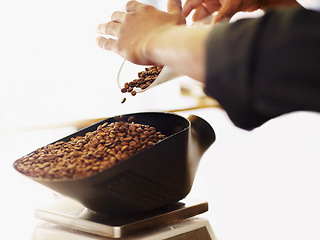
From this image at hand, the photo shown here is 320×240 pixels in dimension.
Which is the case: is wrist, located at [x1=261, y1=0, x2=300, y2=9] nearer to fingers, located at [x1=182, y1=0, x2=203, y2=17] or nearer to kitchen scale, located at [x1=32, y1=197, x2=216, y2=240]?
fingers, located at [x1=182, y1=0, x2=203, y2=17]

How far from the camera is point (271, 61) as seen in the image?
0.59m

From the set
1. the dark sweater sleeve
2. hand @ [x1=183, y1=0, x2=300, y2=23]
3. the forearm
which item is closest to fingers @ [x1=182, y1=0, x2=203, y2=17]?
hand @ [x1=183, y1=0, x2=300, y2=23]

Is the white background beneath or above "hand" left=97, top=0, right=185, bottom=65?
beneath

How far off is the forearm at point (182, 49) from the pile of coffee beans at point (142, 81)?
327 mm

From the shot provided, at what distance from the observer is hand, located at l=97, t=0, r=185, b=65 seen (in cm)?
78

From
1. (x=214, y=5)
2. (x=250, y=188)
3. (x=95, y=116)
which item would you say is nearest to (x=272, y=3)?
(x=214, y=5)

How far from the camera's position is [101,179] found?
855mm

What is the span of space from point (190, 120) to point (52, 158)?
1.24 feet

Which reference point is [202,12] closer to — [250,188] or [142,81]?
[142,81]

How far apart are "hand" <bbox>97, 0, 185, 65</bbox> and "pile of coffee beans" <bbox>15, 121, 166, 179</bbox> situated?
0.24 m

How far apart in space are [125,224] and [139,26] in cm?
44

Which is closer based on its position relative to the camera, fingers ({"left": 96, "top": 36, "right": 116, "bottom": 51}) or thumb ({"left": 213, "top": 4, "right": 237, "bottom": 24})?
fingers ({"left": 96, "top": 36, "right": 116, "bottom": 51})

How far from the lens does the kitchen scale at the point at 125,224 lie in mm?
947

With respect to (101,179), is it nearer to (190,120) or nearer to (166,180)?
(166,180)
